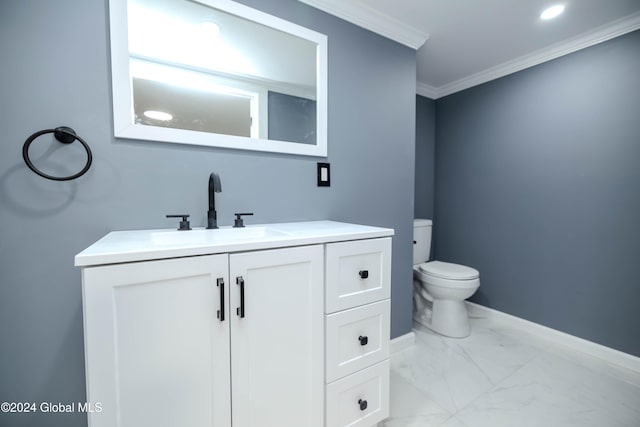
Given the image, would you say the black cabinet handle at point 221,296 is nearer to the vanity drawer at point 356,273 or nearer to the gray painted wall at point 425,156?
the vanity drawer at point 356,273

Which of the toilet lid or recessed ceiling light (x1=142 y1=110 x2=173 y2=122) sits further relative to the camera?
the toilet lid

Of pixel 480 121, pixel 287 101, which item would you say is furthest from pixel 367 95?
pixel 480 121

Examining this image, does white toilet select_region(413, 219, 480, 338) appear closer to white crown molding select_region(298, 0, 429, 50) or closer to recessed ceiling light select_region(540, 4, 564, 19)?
white crown molding select_region(298, 0, 429, 50)

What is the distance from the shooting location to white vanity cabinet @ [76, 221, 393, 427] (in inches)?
26.9

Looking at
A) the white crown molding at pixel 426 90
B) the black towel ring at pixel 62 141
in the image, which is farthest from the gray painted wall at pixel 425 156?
the black towel ring at pixel 62 141

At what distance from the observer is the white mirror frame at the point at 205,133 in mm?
1031

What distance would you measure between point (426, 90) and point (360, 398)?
9.09 feet

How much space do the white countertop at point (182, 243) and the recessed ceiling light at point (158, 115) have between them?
1.59ft

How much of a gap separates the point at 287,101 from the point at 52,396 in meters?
1.61

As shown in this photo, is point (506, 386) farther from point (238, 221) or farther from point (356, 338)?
point (238, 221)

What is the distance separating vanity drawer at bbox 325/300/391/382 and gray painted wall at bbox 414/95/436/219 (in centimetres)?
180

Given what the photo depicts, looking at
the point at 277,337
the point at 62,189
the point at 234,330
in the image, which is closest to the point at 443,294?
the point at 277,337

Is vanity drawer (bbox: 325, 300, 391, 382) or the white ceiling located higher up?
the white ceiling

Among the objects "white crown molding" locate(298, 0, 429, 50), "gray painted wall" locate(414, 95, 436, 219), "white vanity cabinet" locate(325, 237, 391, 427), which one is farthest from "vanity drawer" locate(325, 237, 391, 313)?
"gray painted wall" locate(414, 95, 436, 219)
